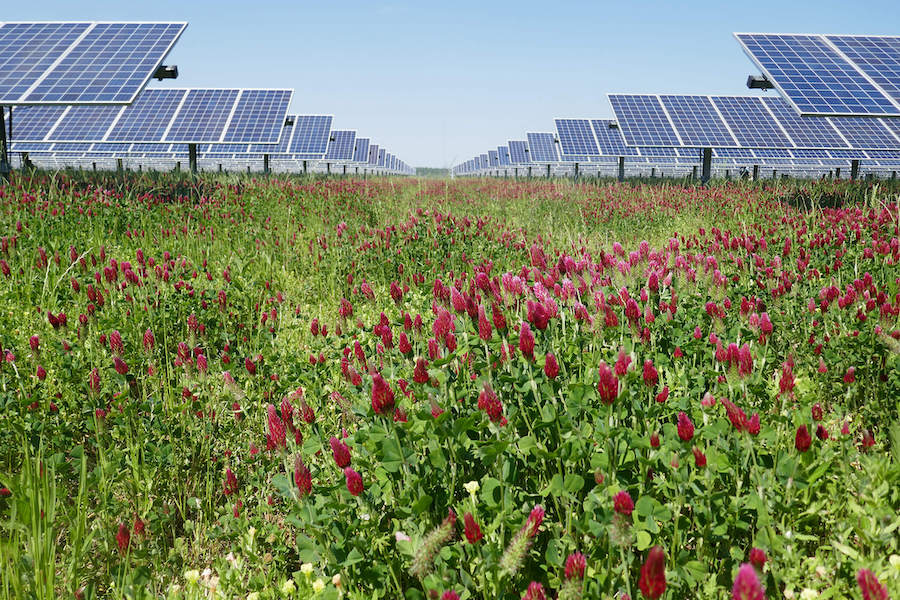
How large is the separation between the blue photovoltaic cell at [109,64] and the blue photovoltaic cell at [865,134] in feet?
71.2

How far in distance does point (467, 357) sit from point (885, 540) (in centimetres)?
135

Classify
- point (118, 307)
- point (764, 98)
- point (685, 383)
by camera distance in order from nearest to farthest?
point (685, 383), point (118, 307), point (764, 98)

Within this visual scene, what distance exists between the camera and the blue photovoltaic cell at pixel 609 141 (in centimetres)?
2712

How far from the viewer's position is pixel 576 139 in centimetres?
2995

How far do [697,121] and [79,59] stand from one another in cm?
1795

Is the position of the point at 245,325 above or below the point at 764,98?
below

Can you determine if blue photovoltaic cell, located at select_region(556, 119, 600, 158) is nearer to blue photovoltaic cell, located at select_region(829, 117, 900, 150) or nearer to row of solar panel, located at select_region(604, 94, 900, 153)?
row of solar panel, located at select_region(604, 94, 900, 153)

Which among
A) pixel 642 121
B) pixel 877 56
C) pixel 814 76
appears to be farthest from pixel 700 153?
pixel 814 76

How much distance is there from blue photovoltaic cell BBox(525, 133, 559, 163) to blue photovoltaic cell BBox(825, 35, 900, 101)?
31.6m

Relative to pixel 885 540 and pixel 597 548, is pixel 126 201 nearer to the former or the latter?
pixel 597 548

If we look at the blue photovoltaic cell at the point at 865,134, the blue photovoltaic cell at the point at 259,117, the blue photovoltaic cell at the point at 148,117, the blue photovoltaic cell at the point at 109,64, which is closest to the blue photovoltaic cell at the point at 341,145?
the blue photovoltaic cell at the point at 148,117

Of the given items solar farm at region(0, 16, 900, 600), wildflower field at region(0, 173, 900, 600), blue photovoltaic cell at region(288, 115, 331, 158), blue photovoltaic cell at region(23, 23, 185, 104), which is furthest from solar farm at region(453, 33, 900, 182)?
blue photovoltaic cell at region(288, 115, 331, 158)

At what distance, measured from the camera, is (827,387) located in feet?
9.53

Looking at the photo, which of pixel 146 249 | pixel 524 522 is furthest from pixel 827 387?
pixel 146 249
